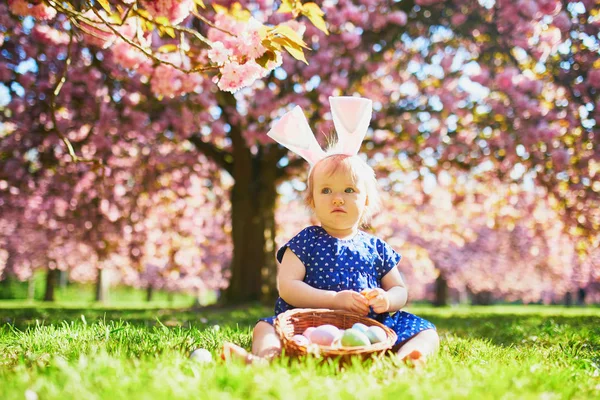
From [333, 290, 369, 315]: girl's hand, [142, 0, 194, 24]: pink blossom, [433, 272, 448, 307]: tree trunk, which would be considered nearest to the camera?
[333, 290, 369, 315]: girl's hand

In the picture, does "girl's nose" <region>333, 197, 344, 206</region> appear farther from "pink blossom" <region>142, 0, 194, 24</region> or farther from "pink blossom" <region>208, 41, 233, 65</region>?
"pink blossom" <region>142, 0, 194, 24</region>

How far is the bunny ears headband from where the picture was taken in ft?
10.1

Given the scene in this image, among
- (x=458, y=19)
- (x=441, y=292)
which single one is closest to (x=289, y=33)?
(x=458, y=19)

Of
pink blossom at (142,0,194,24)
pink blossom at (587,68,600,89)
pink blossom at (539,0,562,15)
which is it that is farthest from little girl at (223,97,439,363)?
pink blossom at (539,0,562,15)

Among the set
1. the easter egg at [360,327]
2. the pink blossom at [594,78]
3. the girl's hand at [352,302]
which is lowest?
the easter egg at [360,327]

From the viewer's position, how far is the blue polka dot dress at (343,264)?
292 cm

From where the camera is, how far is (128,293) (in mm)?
39156

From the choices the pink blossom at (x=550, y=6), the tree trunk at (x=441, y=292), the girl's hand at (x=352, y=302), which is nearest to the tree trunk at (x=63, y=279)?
the tree trunk at (x=441, y=292)

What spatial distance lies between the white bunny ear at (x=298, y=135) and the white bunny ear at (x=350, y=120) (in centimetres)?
16

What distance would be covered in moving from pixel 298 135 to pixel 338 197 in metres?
0.49

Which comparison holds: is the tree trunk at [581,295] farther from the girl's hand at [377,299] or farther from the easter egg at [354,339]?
the easter egg at [354,339]

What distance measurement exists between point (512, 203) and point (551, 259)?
1137 cm

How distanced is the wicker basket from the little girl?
0.07m

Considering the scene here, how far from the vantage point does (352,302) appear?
2682mm
